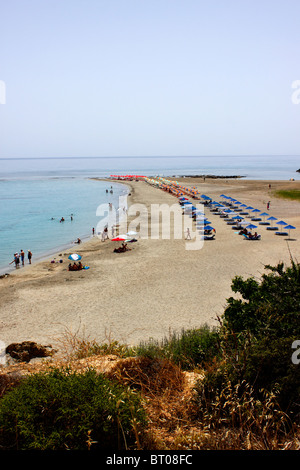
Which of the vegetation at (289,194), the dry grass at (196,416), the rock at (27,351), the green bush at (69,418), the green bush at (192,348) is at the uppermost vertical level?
the vegetation at (289,194)

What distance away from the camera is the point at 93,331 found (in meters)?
12.5

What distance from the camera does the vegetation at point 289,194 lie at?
51963 millimetres

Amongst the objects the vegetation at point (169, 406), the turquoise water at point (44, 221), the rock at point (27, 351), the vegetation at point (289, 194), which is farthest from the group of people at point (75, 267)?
the vegetation at point (289, 194)

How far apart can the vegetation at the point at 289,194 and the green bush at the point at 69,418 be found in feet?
166

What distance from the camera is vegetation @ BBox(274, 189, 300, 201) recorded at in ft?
170

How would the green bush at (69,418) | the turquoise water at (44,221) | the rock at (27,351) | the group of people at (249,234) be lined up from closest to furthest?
the green bush at (69,418) < the rock at (27,351) < the group of people at (249,234) < the turquoise water at (44,221)

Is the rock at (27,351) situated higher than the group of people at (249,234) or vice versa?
the group of people at (249,234)

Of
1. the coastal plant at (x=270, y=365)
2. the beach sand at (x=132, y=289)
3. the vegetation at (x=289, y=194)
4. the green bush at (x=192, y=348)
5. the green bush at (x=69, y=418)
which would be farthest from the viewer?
the vegetation at (x=289, y=194)

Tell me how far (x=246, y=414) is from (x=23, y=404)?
2.69 m

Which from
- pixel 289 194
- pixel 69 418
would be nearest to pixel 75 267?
pixel 69 418

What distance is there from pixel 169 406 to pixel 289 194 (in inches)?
2138

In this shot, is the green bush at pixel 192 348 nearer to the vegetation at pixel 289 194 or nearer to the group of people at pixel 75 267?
the group of people at pixel 75 267

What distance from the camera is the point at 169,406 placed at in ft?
16.5

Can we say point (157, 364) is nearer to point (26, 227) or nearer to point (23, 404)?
point (23, 404)
